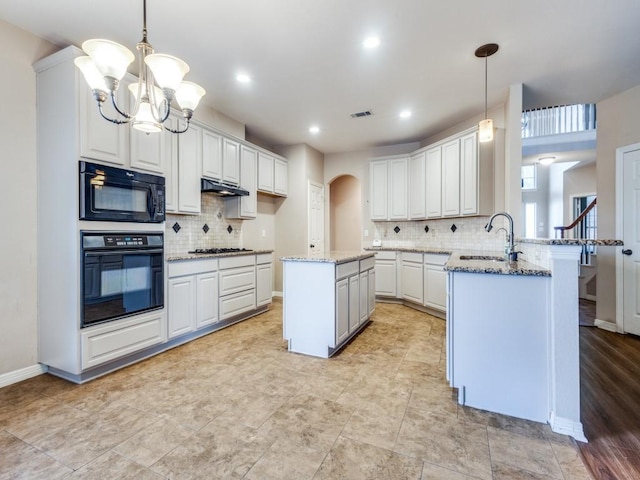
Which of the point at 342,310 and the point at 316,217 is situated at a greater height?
the point at 316,217

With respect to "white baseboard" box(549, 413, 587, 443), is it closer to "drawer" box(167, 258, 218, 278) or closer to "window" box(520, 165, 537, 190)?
"drawer" box(167, 258, 218, 278)

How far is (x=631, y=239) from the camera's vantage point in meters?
3.61

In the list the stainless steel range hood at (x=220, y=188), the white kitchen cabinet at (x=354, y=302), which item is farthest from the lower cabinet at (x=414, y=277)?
the stainless steel range hood at (x=220, y=188)

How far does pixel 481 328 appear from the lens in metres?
2.08

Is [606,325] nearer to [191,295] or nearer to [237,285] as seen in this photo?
[237,285]

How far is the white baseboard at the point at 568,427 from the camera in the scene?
1.76 metres

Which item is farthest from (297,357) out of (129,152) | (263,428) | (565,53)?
(565,53)

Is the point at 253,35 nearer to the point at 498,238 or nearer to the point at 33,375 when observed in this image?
the point at 33,375

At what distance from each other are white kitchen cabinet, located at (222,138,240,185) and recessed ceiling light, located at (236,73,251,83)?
0.90 meters

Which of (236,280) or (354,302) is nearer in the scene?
(354,302)

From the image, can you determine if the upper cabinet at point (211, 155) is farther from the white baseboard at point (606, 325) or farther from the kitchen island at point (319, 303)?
the white baseboard at point (606, 325)

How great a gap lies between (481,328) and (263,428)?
152 cm

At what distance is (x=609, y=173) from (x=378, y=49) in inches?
130

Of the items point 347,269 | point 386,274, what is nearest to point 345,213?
point 386,274
